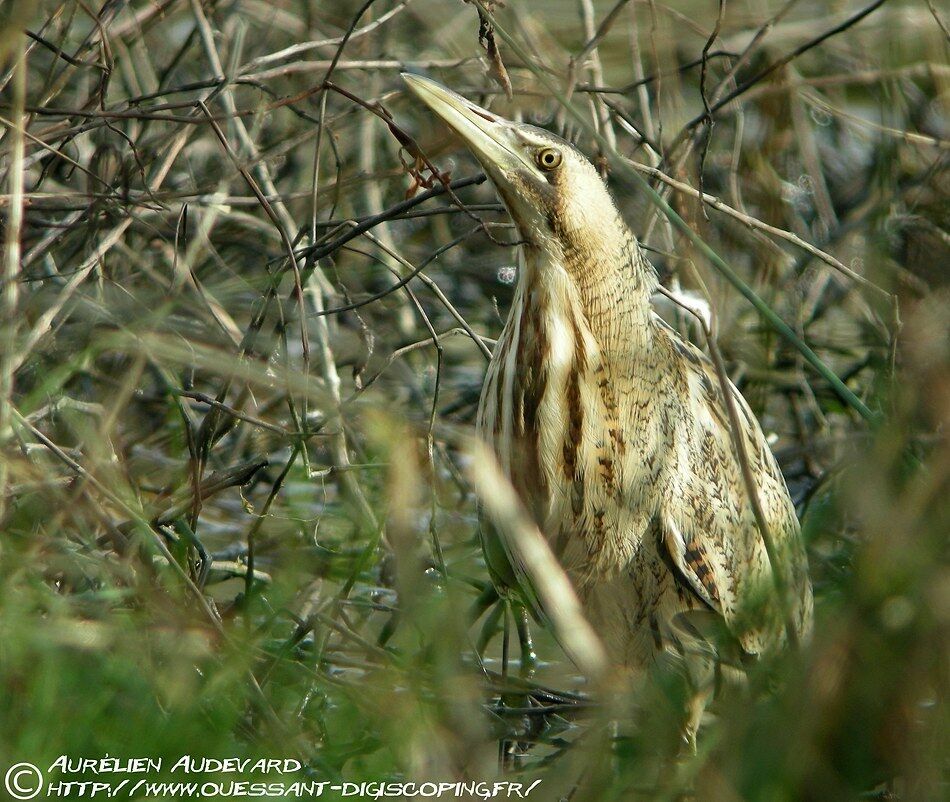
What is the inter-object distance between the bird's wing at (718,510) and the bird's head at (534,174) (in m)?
0.36

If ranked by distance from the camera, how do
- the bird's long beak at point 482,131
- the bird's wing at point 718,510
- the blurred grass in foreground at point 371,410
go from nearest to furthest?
1. the blurred grass in foreground at point 371,410
2. the bird's long beak at point 482,131
3. the bird's wing at point 718,510

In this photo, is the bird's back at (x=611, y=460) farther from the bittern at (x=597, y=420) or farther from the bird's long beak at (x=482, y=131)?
the bird's long beak at (x=482, y=131)

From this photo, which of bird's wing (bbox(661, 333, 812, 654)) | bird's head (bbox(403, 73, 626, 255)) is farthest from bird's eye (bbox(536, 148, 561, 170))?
bird's wing (bbox(661, 333, 812, 654))

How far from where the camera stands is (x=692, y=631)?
2264 millimetres

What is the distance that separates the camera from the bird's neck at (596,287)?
6.99ft

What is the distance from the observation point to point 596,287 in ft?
7.09

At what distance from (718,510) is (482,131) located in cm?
76

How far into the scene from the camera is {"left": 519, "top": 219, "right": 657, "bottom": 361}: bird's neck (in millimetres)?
2131

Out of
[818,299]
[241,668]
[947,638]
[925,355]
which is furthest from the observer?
[818,299]

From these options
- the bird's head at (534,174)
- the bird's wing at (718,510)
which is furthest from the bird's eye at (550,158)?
the bird's wing at (718,510)

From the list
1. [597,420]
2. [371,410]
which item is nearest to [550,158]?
[597,420]

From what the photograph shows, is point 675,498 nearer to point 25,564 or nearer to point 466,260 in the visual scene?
point 25,564

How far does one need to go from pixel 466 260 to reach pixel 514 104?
1146 millimetres

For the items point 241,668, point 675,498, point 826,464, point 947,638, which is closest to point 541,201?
point 675,498
